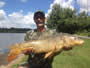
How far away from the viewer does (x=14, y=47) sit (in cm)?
339

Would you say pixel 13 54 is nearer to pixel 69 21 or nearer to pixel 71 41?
pixel 71 41

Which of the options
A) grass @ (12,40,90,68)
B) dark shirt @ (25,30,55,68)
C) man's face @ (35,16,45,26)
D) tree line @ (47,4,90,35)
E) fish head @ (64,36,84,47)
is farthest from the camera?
tree line @ (47,4,90,35)

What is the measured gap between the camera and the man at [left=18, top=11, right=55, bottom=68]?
357 cm

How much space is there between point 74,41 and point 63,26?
48.0 metres

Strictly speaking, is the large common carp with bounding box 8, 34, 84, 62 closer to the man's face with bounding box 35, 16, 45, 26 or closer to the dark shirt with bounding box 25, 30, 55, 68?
the dark shirt with bounding box 25, 30, 55, 68

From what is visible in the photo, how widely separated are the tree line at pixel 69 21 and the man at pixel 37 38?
4201 cm

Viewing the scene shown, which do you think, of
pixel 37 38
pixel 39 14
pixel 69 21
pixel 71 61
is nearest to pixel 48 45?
pixel 37 38

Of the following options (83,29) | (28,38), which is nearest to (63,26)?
(83,29)

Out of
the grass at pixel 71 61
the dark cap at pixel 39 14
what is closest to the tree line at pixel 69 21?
the grass at pixel 71 61

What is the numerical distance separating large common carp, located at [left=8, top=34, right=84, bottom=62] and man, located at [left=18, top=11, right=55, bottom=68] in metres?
0.15

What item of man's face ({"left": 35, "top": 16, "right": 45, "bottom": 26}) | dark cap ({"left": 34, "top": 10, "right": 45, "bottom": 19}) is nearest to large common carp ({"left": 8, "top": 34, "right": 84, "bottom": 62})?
man's face ({"left": 35, "top": 16, "right": 45, "bottom": 26})

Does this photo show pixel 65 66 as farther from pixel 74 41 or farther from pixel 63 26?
pixel 63 26

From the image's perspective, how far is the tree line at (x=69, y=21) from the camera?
48.0 meters

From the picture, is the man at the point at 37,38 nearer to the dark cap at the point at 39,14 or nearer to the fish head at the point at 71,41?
the dark cap at the point at 39,14
